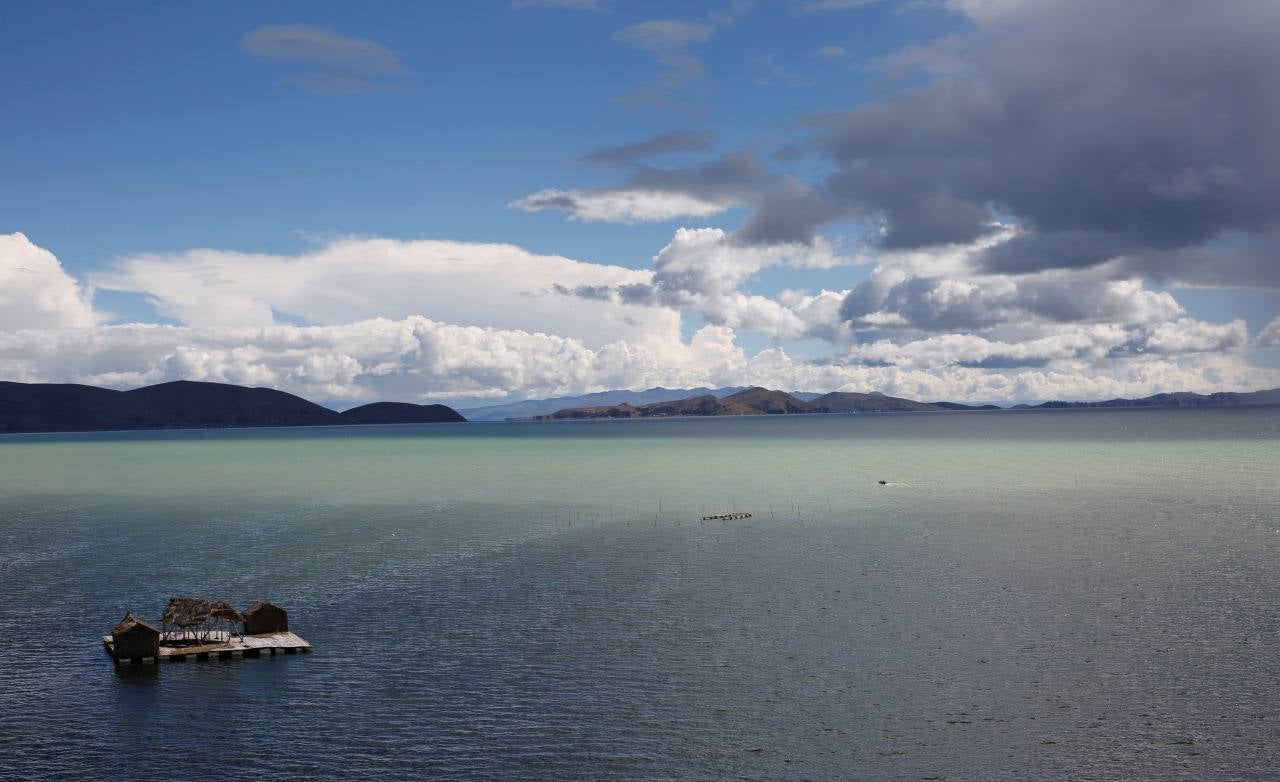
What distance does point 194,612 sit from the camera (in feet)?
166

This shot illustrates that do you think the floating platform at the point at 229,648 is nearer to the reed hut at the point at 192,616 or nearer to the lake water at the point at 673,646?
the reed hut at the point at 192,616

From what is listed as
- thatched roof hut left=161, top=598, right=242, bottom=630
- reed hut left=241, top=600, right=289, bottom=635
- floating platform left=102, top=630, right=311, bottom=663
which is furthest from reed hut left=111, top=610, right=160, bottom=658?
reed hut left=241, top=600, right=289, bottom=635

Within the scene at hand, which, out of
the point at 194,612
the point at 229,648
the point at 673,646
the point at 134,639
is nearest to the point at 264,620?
the point at 229,648

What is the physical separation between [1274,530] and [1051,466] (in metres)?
79.8

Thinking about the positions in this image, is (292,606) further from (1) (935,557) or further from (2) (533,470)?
(2) (533,470)

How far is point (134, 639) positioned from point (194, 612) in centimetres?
366

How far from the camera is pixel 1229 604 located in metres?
54.8

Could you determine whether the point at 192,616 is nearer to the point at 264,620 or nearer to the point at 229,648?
the point at 229,648

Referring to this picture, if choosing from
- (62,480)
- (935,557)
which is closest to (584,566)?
(935,557)

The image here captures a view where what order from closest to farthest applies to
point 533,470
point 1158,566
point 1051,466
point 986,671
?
point 986,671, point 1158,566, point 1051,466, point 533,470

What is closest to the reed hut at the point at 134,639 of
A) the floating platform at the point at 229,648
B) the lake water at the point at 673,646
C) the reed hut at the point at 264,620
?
the floating platform at the point at 229,648

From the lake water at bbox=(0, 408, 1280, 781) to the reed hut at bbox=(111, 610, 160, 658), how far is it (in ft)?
3.76

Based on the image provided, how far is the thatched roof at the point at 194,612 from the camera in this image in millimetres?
50375

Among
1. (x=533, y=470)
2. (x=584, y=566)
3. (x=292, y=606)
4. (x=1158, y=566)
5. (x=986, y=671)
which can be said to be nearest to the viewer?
(x=986, y=671)
